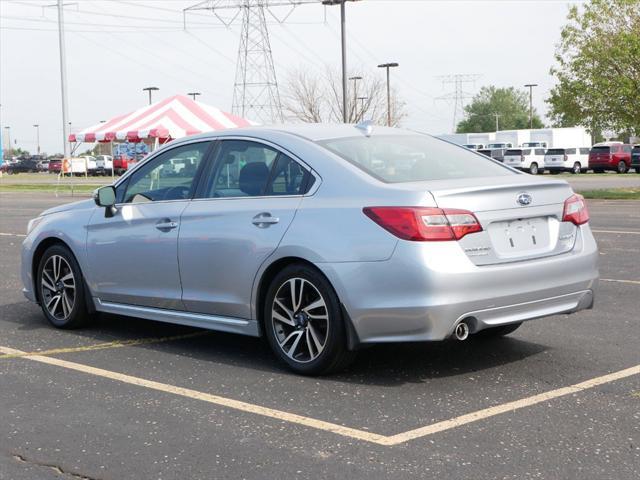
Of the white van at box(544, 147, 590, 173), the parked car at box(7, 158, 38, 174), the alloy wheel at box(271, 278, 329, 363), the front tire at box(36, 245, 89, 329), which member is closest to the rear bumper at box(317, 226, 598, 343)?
the alloy wheel at box(271, 278, 329, 363)

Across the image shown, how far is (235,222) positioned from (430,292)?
60.3 inches

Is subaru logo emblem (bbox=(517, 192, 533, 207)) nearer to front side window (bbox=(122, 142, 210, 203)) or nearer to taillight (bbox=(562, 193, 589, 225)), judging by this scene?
taillight (bbox=(562, 193, 589, 225))

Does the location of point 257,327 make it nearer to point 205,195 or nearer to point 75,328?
point 205,195

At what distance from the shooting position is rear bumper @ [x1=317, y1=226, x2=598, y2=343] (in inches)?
214

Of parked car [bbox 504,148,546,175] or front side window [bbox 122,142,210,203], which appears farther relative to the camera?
parked car [bbox 504,148,546,175]

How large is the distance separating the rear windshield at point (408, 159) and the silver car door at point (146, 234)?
1165 mm

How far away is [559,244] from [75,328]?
151 inches

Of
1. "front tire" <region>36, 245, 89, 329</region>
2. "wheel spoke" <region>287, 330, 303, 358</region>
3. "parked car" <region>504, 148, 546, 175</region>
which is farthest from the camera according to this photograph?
"parked car" <region>504, 148, 546, 175</region>

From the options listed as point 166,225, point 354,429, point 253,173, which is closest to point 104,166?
point 166,225

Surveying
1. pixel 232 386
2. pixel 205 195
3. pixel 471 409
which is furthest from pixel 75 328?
pixel 471 409

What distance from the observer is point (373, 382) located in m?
5.80

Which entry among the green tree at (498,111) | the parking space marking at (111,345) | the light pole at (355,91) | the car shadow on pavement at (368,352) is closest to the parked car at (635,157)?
the light pole at (355,91)

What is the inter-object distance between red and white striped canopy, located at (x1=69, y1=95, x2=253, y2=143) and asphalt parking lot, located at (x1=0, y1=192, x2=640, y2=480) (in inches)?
986

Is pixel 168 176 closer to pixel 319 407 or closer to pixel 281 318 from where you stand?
pixel 281 318
